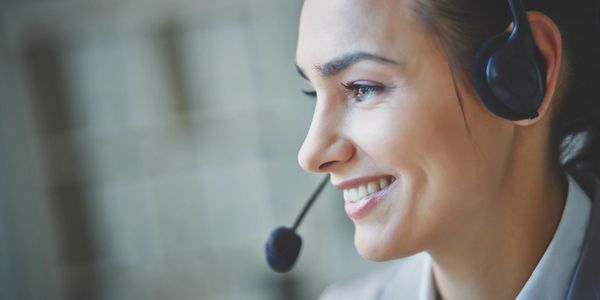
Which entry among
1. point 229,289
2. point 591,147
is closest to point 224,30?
point 229,289

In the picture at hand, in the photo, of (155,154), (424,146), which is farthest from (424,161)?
(155,154)


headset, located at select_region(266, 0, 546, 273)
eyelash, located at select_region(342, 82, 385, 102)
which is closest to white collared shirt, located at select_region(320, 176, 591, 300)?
headset, located at select_region(266, 0, 546, 273)

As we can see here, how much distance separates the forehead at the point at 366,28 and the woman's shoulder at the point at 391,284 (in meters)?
0.44

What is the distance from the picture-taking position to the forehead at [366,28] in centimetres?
92

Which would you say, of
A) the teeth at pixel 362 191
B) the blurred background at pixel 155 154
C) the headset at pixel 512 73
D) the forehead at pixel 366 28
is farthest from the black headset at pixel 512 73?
the blurred background at pixel 155 154

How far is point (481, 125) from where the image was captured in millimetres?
955

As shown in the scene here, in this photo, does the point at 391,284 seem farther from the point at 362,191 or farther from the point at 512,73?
the point at 512,73

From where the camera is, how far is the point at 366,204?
38.6 inches

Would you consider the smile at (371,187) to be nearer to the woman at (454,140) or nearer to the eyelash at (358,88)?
the woman at (454,140)

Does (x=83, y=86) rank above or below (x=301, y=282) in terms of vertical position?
above

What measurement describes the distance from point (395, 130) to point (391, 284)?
434 millimetres

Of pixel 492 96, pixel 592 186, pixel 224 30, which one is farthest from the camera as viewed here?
pixel 224 30

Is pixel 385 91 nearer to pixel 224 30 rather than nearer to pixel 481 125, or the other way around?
pixel 481 125

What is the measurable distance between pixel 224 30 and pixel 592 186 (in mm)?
2452
